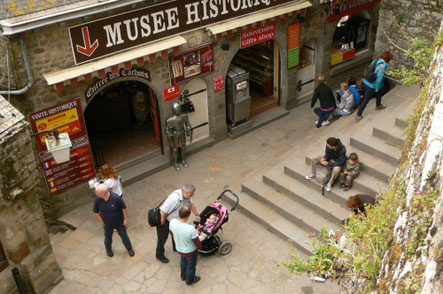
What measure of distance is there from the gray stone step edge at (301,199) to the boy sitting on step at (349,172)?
2.05ft

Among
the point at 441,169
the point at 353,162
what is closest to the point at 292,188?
the point at 353,162

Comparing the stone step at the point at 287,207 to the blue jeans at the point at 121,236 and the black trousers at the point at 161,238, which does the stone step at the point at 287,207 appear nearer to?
the black trousers at the point at 161,238

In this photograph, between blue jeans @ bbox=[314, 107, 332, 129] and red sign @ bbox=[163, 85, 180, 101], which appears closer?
red sign @ bbox=[163, 85, 180, 101]

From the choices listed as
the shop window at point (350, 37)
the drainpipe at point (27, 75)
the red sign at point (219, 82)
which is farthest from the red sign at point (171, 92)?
the shop window at point (350, 37)

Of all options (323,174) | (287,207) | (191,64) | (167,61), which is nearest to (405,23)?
(323,174)

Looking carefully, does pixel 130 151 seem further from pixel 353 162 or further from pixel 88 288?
pixel 353 162

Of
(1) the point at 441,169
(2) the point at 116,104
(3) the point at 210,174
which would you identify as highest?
(1) the point at 441,169

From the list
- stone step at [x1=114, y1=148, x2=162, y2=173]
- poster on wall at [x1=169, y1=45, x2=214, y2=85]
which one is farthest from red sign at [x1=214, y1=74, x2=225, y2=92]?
stone step at [x1=114, y1=148, x2=162, y2=173]

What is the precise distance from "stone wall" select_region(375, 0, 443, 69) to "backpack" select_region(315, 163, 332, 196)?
12.2ft

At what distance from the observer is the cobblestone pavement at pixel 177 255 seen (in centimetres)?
885

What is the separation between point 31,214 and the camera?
8133mm

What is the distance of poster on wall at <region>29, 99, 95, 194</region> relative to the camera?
392 inches

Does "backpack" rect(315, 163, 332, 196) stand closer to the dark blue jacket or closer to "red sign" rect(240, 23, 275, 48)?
the dark blue jacket

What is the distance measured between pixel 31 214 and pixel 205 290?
3221 mm
